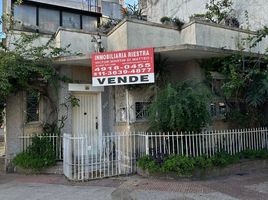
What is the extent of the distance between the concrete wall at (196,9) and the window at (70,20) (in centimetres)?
515

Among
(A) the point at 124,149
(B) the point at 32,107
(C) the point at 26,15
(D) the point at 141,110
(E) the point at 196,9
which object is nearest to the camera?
(A) the point at 124,149

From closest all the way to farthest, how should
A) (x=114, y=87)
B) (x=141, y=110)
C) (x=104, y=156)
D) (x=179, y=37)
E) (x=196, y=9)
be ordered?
(x=104, y=156) → (x=141, y=110) → (x=114, y=87) → (x=179, y=37) → (x=196, y=9)

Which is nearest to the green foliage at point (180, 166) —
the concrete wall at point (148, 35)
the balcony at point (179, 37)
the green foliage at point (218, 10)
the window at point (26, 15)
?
the balcony at point (179, 37)

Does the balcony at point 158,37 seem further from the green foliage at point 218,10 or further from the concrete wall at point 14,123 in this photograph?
the concrete wall at point 14,123

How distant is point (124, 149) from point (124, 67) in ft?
8.31

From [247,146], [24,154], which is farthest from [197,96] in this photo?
[24,154]

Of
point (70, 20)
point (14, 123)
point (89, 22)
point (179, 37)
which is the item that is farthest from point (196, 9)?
point (14, 123)

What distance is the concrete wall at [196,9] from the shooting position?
14070mm

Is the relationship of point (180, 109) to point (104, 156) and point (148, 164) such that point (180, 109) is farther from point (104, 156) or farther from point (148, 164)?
point (104, 156)

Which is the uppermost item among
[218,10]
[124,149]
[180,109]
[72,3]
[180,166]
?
[72,3]

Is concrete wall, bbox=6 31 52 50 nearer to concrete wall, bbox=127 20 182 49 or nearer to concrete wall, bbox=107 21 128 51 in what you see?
concrete wall, bbox=107 21 128 51

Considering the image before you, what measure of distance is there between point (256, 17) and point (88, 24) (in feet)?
27.2

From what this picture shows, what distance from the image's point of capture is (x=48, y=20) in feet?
52.5

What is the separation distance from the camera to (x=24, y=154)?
10.2 metres
